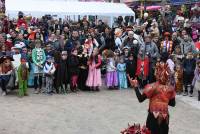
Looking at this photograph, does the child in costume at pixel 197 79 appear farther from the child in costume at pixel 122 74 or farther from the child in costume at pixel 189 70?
the child in costume at pixel 122 74

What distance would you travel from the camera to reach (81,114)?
442 inches

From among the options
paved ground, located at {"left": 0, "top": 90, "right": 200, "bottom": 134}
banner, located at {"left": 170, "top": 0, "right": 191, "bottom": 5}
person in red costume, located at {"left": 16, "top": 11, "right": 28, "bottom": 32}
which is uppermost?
banner, located at {"left": 170, "top": 0, "right": 191, "bottom": 5}

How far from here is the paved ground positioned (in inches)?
387

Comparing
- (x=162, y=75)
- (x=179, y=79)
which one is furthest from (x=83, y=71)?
(x=162, y=75)

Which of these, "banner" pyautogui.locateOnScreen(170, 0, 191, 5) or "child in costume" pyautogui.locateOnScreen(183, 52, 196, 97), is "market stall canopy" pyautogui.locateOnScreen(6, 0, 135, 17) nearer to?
"banner" pyautogui.locateOnScreen(170, 0, 191, 5)

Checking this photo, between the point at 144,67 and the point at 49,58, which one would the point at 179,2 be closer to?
the point at 144,67

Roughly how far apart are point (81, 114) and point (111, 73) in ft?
13.6

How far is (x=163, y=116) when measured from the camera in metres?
6.26

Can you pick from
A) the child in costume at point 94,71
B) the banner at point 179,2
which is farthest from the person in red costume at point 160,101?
the banner at point 179,2

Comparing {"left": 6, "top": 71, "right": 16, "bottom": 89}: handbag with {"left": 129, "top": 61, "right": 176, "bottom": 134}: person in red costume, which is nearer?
{"left": 129, "top": 61, "right": 176, "bottom": 134}: person in red costume

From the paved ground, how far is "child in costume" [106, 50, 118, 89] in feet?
3.29

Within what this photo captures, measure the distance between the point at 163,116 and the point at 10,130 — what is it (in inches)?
172

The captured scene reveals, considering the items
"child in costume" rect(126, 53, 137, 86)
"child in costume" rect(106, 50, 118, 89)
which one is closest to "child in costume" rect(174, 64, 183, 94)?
"child in costume" rect(126, 53, 137, 86)

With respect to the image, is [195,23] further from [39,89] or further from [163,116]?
[163,116]
